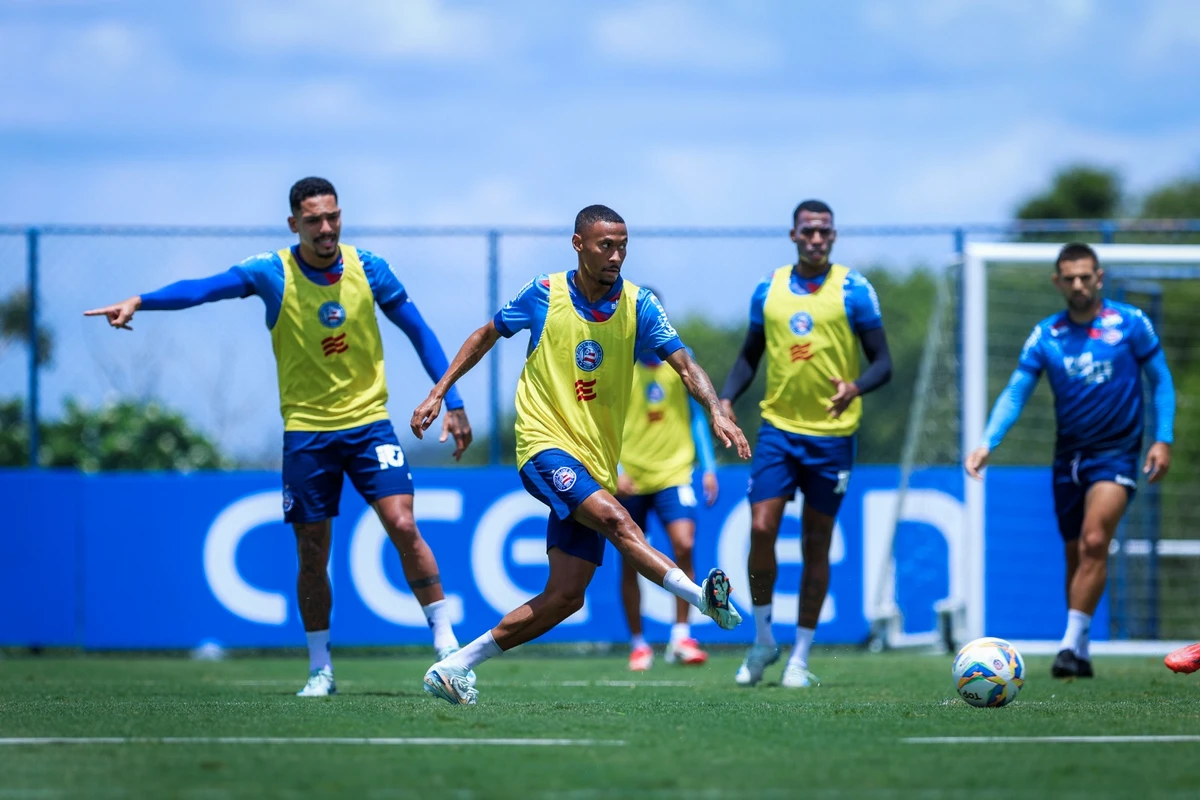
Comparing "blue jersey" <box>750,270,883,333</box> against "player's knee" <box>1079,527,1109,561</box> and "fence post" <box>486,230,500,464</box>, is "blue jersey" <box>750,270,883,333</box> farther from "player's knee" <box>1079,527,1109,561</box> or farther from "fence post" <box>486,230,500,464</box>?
"fence post" <box>486,230,500,464</box>

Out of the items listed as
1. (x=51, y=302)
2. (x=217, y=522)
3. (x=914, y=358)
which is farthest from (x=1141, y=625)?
(x=914, y=358)

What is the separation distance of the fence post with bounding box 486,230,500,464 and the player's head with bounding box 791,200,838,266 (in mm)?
4486

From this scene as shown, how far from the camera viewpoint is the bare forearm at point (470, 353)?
6.59 metres

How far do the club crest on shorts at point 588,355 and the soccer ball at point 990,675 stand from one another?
2.09 m

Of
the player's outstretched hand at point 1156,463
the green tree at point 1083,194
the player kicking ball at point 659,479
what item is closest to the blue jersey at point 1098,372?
the player's outstretched hand at point 1156,463

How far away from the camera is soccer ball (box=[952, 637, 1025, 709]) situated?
6.47m

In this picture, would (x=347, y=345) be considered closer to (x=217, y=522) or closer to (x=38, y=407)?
(x=217, y=522)

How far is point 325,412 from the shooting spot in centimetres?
764

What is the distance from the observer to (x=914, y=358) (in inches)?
1019

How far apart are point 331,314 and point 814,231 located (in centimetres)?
287

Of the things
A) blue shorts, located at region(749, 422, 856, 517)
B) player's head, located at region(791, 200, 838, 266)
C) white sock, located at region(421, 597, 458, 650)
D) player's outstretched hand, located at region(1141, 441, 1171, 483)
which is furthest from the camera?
player's outstretched hand, located at region(1141, 441, 1171, 483)

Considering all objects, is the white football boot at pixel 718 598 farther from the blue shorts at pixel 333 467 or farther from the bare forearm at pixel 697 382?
the blue shorts at pixel 333 467

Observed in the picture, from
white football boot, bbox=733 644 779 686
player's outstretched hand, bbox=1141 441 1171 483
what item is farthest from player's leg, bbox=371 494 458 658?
player's outstretched hand, bbox=1141 441 1171 483

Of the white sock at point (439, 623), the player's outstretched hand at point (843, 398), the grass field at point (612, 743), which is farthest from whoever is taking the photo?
the player's outstretched hand at point (843, 398)
